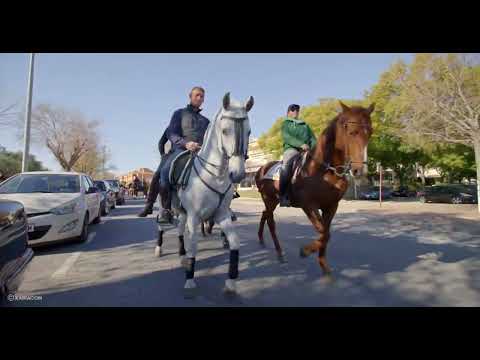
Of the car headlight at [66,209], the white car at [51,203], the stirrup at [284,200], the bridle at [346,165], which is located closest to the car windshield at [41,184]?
the white car at [51,203]

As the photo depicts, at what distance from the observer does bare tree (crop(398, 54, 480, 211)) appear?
15.1 metres

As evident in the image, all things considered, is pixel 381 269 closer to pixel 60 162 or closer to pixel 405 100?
pixel 405 100

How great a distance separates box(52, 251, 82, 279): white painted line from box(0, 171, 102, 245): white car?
65cm

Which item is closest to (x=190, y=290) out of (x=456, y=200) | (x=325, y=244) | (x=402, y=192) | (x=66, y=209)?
(x=325, y=244)

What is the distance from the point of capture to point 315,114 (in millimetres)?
30984

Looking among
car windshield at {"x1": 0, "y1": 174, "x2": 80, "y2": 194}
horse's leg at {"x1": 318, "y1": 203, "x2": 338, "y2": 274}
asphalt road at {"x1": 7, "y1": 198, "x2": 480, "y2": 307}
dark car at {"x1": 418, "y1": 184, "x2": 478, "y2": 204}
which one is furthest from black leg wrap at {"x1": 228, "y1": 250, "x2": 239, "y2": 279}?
dark car at {"x1": 418, "y1": 184, "x2": 478, "y2": 204}

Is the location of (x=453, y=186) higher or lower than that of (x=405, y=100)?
lower

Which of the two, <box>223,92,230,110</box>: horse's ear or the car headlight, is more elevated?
<box>223,92,230,110</box>: horse's ear

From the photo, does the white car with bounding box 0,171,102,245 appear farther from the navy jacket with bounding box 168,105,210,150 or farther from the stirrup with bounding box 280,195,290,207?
the stirrup with bounding box 280,195,290,207

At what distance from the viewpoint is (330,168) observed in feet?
14.6

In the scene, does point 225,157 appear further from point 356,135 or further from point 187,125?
point 356,135

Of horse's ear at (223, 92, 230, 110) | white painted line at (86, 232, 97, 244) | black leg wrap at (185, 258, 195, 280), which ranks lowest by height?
white painted line at (86, 232, 97, 244)

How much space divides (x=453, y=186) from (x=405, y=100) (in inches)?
548
